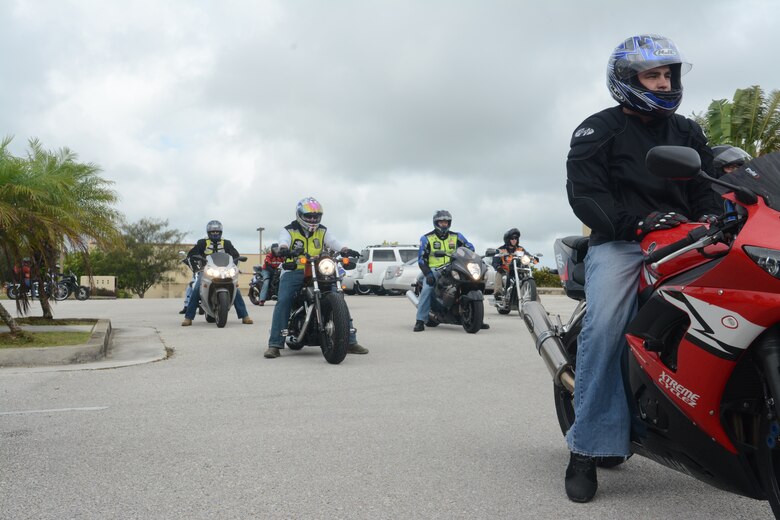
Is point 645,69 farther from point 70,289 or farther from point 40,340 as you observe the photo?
point 70,289

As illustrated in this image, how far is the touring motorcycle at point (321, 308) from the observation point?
871cm

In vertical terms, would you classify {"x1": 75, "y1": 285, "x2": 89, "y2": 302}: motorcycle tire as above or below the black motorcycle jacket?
below

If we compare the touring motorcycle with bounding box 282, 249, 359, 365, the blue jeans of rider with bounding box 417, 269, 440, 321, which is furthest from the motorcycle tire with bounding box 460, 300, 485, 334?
the touring motorcycle with bounding box 282, 249, 359, 365

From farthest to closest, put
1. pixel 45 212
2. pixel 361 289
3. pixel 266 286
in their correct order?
pixel 361 289 → pixel 266 286 → pixel 45 212

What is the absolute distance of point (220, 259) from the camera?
14023 mm

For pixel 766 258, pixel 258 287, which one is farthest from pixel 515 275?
pixel 766 258

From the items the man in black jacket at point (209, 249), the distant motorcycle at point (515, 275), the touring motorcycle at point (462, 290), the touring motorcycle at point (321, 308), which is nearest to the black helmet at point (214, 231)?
the man in black jacket at point (209, 249)

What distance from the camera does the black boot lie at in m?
3.72

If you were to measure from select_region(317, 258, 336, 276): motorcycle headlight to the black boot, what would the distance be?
5481 mm

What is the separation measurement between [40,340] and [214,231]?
5.19 meters

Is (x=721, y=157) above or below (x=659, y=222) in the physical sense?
above

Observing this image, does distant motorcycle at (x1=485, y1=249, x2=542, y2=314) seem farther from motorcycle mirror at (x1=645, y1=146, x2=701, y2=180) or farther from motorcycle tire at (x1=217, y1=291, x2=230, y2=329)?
motorcycle mirror at (x1=645, y1=146, x2=701, y2=180)

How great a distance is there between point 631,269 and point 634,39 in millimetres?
1068

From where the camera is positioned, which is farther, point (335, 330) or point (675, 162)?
point (335, 330)
